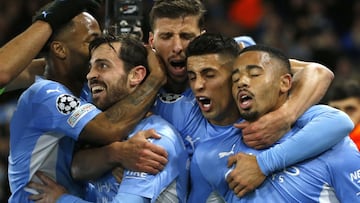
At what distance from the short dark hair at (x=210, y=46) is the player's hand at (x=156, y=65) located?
0.62 ft

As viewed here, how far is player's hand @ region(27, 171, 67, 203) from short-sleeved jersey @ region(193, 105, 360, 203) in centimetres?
86

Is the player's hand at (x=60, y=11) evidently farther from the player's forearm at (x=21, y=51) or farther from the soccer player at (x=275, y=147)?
the soccer player at (x=275, y=147)

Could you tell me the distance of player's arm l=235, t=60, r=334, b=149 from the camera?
420cm

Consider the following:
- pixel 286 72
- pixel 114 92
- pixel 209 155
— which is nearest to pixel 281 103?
pixel 286 72

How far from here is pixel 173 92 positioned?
15.5 ft

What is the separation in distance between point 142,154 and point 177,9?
101 centimetres

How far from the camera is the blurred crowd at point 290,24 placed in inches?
381

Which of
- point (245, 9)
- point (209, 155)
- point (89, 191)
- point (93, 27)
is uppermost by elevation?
point (93, 27)

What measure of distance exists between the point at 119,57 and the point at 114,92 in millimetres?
210

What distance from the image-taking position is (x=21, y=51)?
4.44m

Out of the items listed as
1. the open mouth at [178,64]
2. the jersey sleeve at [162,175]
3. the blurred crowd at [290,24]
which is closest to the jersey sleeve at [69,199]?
the jersey sleeve at [162,175]

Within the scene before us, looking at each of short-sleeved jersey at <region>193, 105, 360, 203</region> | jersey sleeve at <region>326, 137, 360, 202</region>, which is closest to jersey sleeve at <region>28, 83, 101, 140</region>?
short-sleeved jersey at <region>193, 105, 360, 203</region>

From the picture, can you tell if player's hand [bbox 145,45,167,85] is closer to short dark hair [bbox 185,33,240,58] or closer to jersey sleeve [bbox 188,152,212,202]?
short dark hair [bbox 185,33,240,58]

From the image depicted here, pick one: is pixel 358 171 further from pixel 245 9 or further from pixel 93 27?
pixel 245 9
